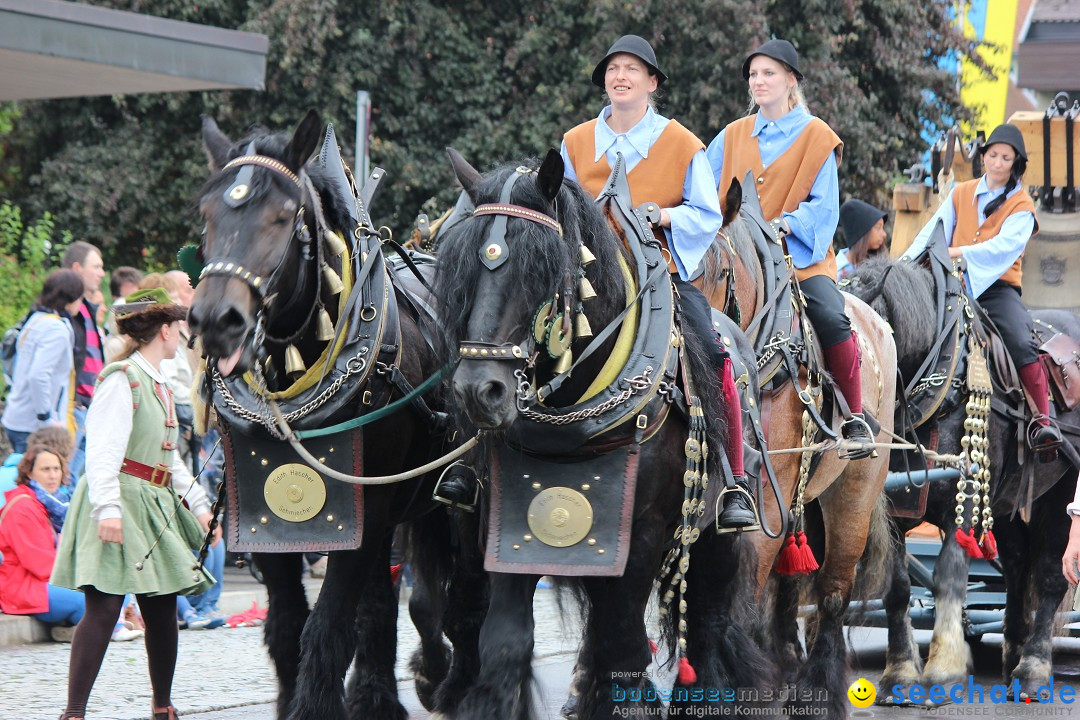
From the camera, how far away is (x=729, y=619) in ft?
17.5

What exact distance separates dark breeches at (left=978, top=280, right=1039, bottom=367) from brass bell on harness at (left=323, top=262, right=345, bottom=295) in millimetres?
4624

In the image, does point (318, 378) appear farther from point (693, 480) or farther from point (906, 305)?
point (906, 305)

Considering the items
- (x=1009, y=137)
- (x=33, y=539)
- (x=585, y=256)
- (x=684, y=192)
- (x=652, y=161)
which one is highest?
(x=1009, y=137)

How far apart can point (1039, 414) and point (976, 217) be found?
1.23 m

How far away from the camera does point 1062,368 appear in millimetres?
8445

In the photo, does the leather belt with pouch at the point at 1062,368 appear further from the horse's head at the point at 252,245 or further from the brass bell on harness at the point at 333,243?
the horse's head at the point at 252,245

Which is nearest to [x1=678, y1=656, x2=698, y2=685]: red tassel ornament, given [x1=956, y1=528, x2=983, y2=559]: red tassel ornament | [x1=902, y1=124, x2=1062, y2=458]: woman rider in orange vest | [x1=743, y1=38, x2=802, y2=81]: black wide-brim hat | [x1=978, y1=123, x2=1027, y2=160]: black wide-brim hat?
[x1=743, y1=38, x2=802, y2=81]: black wide-brim hat

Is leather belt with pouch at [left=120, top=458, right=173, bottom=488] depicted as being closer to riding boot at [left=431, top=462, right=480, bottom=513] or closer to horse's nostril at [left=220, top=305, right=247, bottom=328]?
Answer: riding boot at [left=431, top=462, right=480, bottom=513]

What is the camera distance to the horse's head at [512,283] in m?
4.13

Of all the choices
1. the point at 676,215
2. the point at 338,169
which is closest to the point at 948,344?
the point at 676,215

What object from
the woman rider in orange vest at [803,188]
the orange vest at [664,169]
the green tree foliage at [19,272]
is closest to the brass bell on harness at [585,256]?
the orange vest at [664,169]

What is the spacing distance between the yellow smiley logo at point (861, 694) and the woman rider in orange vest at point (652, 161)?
238 centimetres

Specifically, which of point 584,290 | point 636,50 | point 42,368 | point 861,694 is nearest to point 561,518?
point 584,290

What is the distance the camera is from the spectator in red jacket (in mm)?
8297
